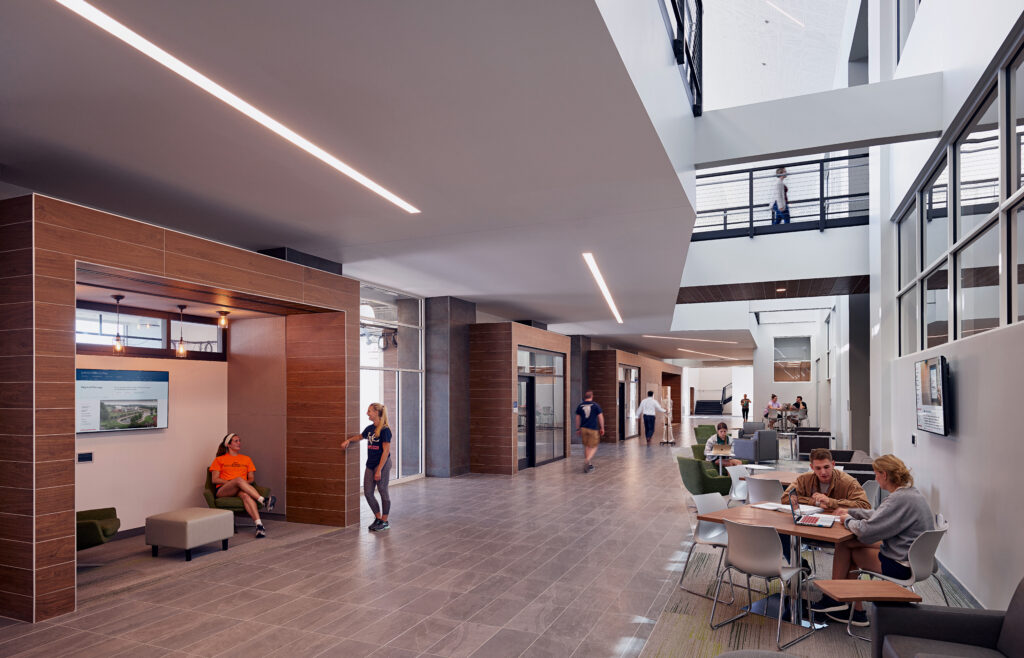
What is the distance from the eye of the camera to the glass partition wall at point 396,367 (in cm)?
1036

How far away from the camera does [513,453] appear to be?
12.0 metres

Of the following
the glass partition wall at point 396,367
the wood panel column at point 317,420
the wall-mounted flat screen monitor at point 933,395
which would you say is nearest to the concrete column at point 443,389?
the glass partition wall at point 396,367

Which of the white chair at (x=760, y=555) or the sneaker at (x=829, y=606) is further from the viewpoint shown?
the sneaker at (x=829, y=606)

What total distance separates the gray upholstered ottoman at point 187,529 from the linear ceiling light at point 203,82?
12.2 ft

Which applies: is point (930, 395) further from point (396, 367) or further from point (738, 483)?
point (396, 367)

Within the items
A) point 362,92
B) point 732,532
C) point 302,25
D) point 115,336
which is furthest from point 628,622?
point 115,336

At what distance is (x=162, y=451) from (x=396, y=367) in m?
4.34

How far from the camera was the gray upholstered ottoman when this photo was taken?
6020 millimetres

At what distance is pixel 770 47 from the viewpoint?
45.2 ft

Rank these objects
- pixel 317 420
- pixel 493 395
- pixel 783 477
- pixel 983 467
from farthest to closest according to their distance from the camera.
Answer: pixel 493 395
pixel 317 420
pixel 783 477
pixel 983 467

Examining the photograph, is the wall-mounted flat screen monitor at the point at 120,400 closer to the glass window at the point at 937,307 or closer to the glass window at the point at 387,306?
the glass window at the point at 387,306

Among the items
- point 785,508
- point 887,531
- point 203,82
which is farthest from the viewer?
point 785,508

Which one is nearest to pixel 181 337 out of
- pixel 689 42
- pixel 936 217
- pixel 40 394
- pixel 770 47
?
pixel 40 394

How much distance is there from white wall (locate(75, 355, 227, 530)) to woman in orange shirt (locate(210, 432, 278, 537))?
1.69 ft
